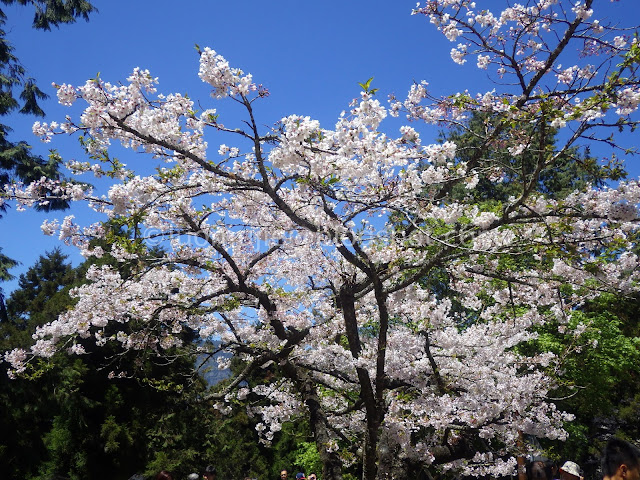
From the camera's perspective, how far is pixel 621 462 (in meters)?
2.58

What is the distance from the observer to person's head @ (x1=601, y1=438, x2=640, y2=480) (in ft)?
8.38

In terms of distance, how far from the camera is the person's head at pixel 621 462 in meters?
2.55

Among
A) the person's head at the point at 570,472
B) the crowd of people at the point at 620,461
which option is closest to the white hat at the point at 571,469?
the person's head at the point at 570,472

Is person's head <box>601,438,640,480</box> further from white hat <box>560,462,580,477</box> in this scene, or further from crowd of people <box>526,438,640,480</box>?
white hat <box>560,462,580,477</box>

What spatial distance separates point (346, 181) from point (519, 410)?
484cm

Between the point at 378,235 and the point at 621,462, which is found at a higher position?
the point at 378,235

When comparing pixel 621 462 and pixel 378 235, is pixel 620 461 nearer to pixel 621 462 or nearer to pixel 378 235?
pixel 621 462

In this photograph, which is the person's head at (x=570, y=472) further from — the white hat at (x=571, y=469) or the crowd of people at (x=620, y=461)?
the crowd of people at (x=620, y=461)

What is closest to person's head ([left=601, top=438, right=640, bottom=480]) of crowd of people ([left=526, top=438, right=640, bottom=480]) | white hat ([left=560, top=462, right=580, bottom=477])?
crowd of people ([left=526, top=438, right=640, bottom=480])

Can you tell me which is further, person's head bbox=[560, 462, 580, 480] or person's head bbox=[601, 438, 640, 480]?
person's head bbox=[560, 462, 580, 480]

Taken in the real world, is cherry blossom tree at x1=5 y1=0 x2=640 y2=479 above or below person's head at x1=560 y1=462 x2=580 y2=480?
above

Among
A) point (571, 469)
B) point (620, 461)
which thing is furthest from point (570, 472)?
point (620, 461)

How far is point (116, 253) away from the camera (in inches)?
250

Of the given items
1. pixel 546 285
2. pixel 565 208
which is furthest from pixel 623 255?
pixel 565 208
